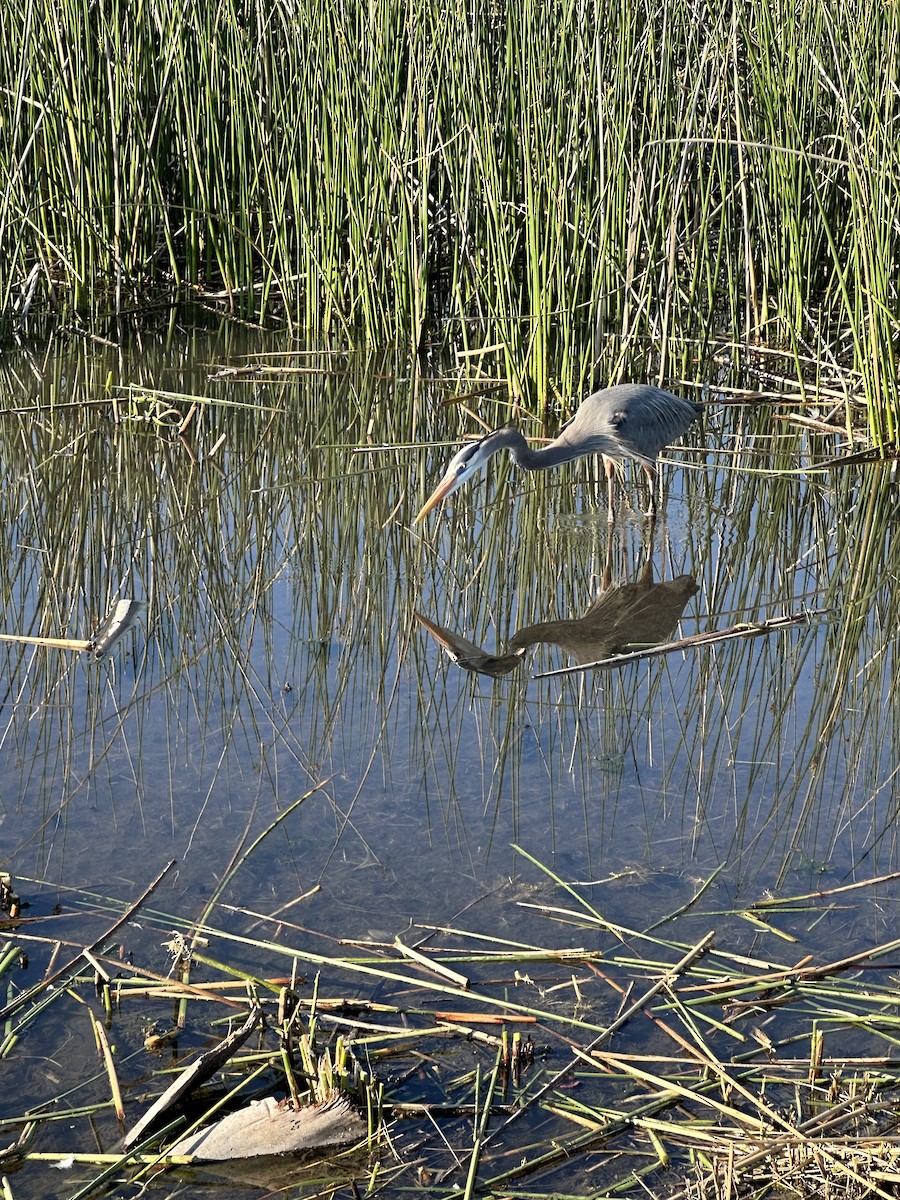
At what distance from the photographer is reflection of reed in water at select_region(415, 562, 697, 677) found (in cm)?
358

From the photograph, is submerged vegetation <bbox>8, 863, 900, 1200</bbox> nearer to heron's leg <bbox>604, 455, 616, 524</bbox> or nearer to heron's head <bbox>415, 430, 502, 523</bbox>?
heron's head <bbox>415, 430, 502, 523</bbox>

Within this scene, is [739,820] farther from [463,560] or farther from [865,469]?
[865,469]

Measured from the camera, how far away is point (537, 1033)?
7.16 ft

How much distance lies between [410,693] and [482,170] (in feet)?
9.28

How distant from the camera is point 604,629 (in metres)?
3.79

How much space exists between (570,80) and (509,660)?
9.86 feet

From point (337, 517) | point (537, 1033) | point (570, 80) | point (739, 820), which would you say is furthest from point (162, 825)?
point (570, 80)

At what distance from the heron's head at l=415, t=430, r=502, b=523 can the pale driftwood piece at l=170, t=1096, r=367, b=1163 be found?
2.53 meters

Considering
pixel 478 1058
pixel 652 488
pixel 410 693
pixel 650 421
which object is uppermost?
pixel 650 421

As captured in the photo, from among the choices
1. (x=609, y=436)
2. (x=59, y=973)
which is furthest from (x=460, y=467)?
(x=59, y=973)

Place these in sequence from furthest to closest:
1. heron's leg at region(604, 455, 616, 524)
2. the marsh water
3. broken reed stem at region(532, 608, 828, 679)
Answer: heron's leg at region(604, 455, 616, 524) < broken reed stem at region(532, 608, 828, 679) < the marsh water

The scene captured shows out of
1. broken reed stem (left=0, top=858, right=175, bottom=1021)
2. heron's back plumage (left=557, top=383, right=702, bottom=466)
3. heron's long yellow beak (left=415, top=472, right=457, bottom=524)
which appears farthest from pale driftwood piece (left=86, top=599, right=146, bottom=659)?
heron's back plumage (left=557, top=383, right=702, bottom=466)

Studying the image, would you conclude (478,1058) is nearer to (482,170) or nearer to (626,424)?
(626,424)

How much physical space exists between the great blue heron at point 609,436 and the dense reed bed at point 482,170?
0.68 metres
